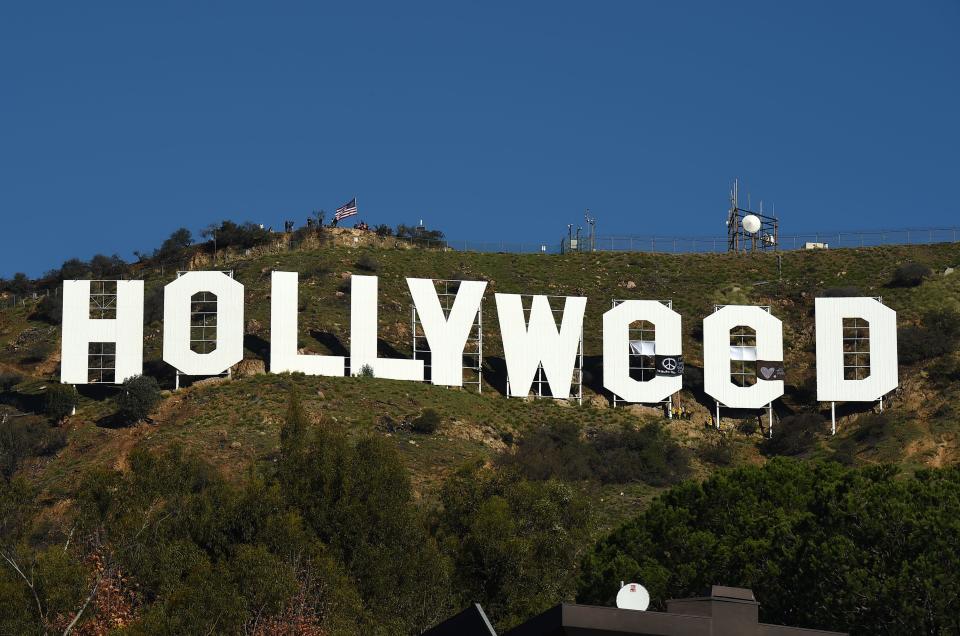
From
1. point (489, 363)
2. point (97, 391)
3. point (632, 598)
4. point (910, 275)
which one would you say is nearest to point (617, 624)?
point (632, 598)

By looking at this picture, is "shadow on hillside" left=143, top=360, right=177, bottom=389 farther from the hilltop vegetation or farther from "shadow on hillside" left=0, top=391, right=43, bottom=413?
"shadow on hillside" left=0, top=391, right=43, bottom=413

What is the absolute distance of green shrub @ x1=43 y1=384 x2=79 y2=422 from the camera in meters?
69.9

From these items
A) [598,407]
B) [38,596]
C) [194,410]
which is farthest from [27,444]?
[38,596]

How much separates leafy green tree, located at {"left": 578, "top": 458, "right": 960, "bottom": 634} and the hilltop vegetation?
0.18m

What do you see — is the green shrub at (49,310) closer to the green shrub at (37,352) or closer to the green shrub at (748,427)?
the green shrub at (37,352)

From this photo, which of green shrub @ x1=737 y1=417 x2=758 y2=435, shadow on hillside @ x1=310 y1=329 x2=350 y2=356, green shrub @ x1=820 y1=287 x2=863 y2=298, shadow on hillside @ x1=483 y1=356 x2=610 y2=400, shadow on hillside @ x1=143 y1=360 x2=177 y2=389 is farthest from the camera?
green shrub @ x1=820 y1=287 x2=863 y2=298

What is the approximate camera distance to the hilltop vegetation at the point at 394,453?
4206cm

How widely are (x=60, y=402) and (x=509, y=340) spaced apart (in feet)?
63.6

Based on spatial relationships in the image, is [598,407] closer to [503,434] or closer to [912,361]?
[503,434]

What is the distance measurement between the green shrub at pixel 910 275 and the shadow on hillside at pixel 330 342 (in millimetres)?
32065

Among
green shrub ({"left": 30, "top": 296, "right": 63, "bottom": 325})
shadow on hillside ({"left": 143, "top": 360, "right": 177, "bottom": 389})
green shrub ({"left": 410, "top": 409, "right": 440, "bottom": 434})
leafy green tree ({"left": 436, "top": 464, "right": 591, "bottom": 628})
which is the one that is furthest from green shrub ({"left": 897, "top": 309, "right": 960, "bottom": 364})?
green shrub ({"left": 30, "top": 296, "right": 63, "bottom": 325})

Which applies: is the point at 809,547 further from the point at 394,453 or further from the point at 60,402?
the point at 60,402

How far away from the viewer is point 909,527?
38.8 meters

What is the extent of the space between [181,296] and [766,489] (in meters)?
32.0
